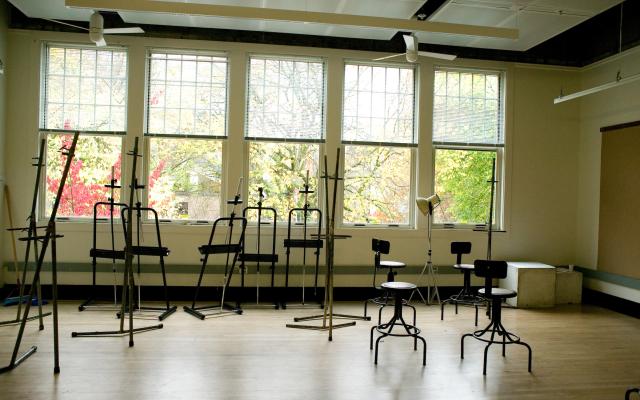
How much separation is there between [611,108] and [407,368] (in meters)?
4.94

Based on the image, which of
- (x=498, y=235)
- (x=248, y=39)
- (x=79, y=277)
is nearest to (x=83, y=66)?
(x=248, y=39)

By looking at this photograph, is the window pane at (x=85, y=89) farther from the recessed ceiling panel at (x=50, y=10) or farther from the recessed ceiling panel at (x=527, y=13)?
the recessed ceiling panel at (x=527, y=13)

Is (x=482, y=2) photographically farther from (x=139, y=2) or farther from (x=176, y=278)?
(x=176, y=278)

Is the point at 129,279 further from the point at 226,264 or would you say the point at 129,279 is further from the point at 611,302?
the point at 611,302

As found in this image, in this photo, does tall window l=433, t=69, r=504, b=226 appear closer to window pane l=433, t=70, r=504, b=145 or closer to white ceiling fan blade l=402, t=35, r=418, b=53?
window pane l=433, t=70, r=504, b=145

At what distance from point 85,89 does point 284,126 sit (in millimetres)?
2595

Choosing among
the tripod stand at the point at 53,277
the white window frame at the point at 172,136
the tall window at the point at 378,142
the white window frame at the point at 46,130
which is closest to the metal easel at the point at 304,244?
the tall window at the point at 378,142

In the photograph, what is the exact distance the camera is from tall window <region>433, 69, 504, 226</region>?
7.23m


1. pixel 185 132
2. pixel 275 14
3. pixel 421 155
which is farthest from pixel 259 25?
pixel 421 155

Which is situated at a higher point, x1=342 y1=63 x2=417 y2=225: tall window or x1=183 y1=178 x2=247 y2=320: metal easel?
x1=342 y1=63 x2=417 y2=225: tall window

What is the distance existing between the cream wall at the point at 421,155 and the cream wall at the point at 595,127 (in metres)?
0.13

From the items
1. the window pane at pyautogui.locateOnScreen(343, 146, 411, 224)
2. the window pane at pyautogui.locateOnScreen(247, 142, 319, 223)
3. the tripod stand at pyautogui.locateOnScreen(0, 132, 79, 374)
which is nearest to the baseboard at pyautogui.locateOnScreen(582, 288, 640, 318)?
the window pane at pyautogui.locateOnScreen(343, 146, 411, 224)

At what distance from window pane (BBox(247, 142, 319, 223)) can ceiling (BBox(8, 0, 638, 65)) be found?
1.42m

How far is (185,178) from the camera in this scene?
673cm
